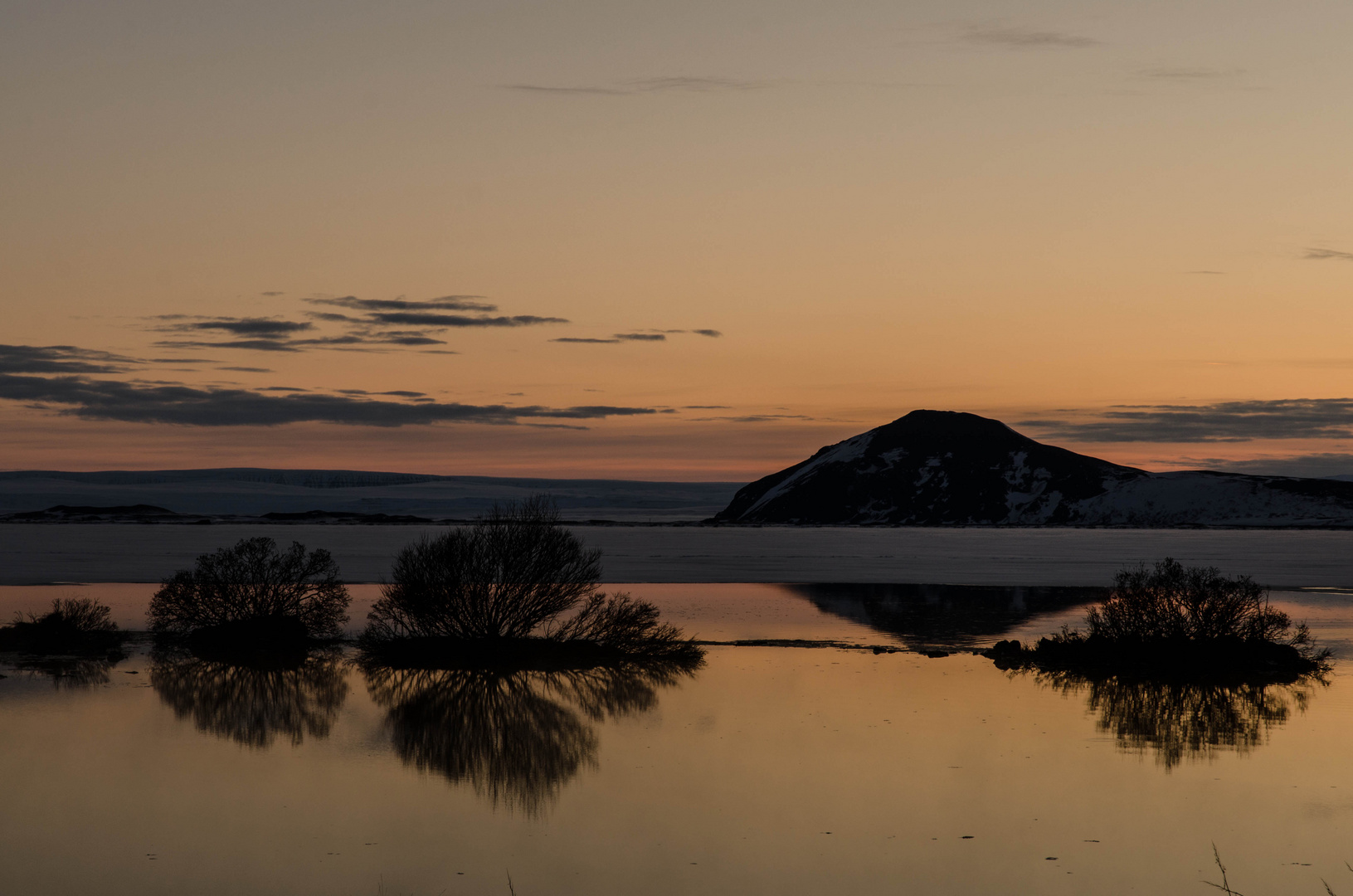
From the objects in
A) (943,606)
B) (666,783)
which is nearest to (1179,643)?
(943,606)

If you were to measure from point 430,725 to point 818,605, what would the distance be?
120 feet

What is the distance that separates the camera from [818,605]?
203 feet

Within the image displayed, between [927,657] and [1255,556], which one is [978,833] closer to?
[927,657]

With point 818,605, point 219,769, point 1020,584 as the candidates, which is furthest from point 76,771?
point 1020,584

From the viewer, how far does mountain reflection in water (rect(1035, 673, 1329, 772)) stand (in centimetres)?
2525

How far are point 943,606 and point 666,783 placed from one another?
42.4 meters

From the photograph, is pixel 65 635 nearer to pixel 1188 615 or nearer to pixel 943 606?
pixel 1188 615

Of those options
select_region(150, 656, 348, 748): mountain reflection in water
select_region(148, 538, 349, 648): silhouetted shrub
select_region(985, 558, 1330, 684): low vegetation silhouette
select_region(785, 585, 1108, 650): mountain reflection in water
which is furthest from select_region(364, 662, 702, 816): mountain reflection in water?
select_region(785, 585, 1108, 650): mountain reflection in water

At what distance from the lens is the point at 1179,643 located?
3872cm

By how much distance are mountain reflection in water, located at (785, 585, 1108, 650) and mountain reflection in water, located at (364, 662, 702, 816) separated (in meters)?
13.1

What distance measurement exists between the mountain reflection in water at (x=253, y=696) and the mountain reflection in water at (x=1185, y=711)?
17.4 metres

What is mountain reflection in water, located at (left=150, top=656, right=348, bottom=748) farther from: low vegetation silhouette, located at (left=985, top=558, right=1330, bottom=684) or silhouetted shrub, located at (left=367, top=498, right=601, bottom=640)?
low vegetation silhouette, located at (left=985, top=558, right=1330, bottom=684)

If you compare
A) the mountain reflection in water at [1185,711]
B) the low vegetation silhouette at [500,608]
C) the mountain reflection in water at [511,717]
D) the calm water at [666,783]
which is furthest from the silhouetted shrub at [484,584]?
the mountain reflection in water at [1185,711]

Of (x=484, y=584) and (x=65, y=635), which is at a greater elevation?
(x=484, y=584)
